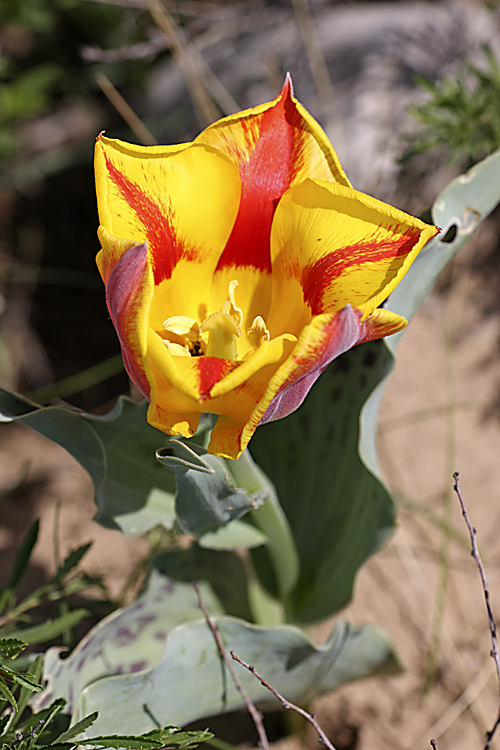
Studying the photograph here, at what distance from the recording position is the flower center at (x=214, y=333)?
858 mm

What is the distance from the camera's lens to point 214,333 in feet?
2.82

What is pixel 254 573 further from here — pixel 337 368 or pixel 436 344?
pixel 436 344

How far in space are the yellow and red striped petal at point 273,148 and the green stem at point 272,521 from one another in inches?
14.4

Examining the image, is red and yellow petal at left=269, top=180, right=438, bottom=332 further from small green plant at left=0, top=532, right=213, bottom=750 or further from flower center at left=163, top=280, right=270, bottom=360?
small green plant at left=0, top=532, right=213, bottom=750

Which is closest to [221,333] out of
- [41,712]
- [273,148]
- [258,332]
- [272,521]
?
[258,332]

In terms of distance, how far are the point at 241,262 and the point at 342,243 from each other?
0.22 metres

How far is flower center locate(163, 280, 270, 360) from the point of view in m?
0.86

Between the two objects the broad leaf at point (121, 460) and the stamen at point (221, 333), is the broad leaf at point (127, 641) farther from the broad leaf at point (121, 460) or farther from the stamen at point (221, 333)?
the stamen at point (221, 333)

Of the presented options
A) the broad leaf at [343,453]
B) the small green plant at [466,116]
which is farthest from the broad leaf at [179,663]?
the small green plant at [466,116]

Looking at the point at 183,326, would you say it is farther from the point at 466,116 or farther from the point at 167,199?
the point at 466,116

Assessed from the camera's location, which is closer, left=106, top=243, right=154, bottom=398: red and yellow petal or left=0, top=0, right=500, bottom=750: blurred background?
left=106, top=243, right=154, bottom=398: red and yellow petal

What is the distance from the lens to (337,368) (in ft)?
4.16

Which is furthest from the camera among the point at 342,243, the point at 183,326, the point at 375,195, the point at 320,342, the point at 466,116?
the point at 375,195

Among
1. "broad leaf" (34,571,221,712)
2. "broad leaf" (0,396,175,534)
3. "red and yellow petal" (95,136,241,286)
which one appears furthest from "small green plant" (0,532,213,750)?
"red and yellow petal" (95,136,241,286)
